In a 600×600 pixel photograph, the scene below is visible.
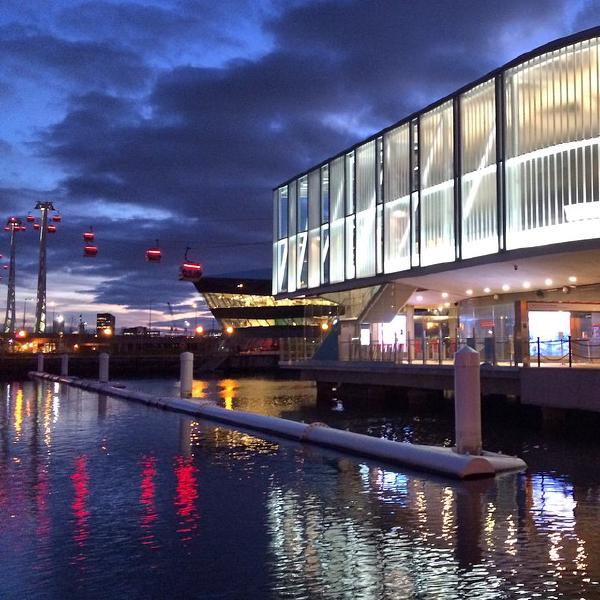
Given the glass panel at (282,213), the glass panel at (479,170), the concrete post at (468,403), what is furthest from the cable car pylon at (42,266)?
the concrete post at (468,403)

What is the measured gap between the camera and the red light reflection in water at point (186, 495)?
1036cm

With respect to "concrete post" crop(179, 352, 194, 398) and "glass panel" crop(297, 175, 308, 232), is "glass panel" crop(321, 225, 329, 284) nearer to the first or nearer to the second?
"glass panel" crop(297, 175, 308, 232)

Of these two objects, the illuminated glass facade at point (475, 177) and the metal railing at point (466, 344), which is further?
the illuminated glass facade at point (475, 177)

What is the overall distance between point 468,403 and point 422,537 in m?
5.74

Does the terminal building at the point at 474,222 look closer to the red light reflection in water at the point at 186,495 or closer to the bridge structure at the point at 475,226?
the bridge structure at the point at 475,226

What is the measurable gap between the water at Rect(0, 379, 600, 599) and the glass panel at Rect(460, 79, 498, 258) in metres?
14.6

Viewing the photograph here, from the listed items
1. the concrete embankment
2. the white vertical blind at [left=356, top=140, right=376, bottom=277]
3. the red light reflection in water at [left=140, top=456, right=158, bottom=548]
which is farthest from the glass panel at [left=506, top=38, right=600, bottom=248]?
the red light reflection in water at [left=140, top=456, right=158, bottom=548]

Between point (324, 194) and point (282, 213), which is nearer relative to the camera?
point (324, 194)

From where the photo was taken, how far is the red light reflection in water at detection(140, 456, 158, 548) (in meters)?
9.87

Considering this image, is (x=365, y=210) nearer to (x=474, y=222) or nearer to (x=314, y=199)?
(x=314, y=199)

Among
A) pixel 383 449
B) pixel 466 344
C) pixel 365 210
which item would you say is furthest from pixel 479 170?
pixel 383 449

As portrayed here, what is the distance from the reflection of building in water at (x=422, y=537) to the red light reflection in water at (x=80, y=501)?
247 centimetres

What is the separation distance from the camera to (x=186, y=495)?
41.3ft

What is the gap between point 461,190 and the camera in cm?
3412
